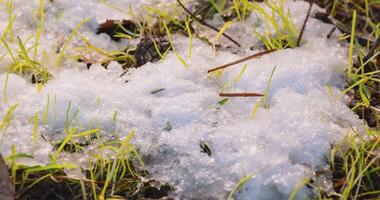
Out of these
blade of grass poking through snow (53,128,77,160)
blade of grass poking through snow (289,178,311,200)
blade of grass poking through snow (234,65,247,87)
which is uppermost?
blade of grass poking through snow (234,65,247,87)

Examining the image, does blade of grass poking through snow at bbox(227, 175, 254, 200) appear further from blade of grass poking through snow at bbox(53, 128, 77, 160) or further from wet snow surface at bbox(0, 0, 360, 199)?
blade of grass poking through snow at bbox(53, 128, 77, 160)

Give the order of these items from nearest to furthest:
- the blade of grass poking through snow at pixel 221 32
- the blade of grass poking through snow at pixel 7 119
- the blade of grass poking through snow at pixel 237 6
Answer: the blade of grass poking through snow at pixel 7 119, the blade of grass poking through snow at pixel 221 32, the blade of grass poking through snow at pixel 237 6

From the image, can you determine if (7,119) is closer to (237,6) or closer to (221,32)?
(221,32)

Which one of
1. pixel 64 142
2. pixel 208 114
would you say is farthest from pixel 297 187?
pixel 64 142

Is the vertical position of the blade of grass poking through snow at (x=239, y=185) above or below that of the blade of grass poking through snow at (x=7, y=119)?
below

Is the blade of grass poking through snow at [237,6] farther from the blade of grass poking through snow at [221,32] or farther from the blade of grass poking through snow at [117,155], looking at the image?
the blade of grass poking through snow at [117,155]

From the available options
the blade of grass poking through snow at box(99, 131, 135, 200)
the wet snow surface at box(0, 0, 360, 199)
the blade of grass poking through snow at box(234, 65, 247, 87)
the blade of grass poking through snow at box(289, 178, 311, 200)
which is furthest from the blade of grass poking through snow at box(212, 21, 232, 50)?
the blade of grass poking through snow at box(289, 178, 311, 200)

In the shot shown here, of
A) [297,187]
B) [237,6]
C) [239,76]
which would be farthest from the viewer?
[237,6]

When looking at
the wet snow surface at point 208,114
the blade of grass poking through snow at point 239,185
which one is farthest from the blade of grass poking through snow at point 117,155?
the blade of grass poking through snow at point 239,185

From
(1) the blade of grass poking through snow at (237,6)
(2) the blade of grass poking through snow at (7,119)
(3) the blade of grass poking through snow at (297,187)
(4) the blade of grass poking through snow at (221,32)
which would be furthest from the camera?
(1) the blade of grass poking through snow at (237,6)

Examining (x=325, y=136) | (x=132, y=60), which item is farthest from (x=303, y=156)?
(x=132, y=60)
